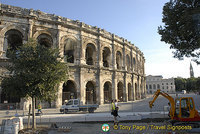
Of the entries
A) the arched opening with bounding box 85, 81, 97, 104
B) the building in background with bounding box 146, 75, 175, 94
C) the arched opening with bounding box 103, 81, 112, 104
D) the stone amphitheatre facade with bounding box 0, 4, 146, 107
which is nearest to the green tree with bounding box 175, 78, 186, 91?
the building in background with bounding box 146, 75, 175, 94

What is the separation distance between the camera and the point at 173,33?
32.3ft

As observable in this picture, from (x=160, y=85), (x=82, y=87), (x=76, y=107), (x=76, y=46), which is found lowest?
(x=160, y=85)

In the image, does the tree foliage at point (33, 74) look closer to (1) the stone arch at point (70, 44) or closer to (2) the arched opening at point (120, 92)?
(1) the stone arch at point (70, 44)

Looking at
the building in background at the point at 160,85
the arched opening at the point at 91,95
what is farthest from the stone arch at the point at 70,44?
the building in background at the point at 160,85

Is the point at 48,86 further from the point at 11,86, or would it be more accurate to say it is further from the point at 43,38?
the point at 43,38

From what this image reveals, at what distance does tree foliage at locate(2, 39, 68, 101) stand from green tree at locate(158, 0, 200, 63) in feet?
25.4

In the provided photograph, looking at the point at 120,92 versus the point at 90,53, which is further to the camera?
the point at 120,92

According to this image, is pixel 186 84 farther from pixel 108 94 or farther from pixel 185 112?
pixel 185 112

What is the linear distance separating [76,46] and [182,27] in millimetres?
12894

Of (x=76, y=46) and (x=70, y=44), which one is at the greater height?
(x=70, y=44)

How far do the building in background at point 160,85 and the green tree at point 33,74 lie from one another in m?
76.4

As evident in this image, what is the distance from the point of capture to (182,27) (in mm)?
9266

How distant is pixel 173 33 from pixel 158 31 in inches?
48.6

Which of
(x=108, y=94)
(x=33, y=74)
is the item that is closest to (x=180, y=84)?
(x=108, y=94)
